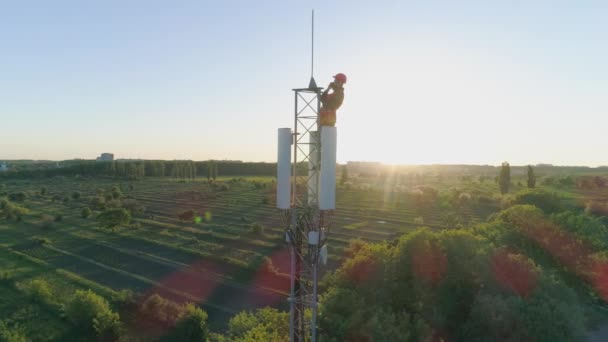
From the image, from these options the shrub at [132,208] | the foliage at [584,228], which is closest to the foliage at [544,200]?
the foliage at [584,228]

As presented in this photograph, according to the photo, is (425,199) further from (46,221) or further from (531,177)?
(46,221)

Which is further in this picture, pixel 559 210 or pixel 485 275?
pixel 559 210

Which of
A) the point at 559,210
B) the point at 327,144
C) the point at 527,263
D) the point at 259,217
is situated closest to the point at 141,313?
the point at 327,144

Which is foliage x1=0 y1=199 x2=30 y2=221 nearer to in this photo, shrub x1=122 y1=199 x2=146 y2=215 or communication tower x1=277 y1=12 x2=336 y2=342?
shrub x1=122 y1=199 x2=146 y2=215

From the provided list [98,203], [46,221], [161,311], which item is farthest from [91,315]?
[98,203]

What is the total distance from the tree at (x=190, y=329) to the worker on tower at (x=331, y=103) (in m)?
14.0

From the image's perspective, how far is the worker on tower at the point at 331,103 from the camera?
9.48 metres

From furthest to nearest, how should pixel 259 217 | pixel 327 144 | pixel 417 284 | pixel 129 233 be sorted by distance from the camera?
pixel 259 217, pixel 129 233, pixel 417 284, pixel 327 144

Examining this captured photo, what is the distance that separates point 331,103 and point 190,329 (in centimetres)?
1463

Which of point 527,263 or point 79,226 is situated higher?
point 527,263

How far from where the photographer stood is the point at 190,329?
18.7m

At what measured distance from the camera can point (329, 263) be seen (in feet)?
104

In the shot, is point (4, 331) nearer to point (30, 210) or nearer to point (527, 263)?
point (527, 263)

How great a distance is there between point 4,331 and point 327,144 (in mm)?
17959
